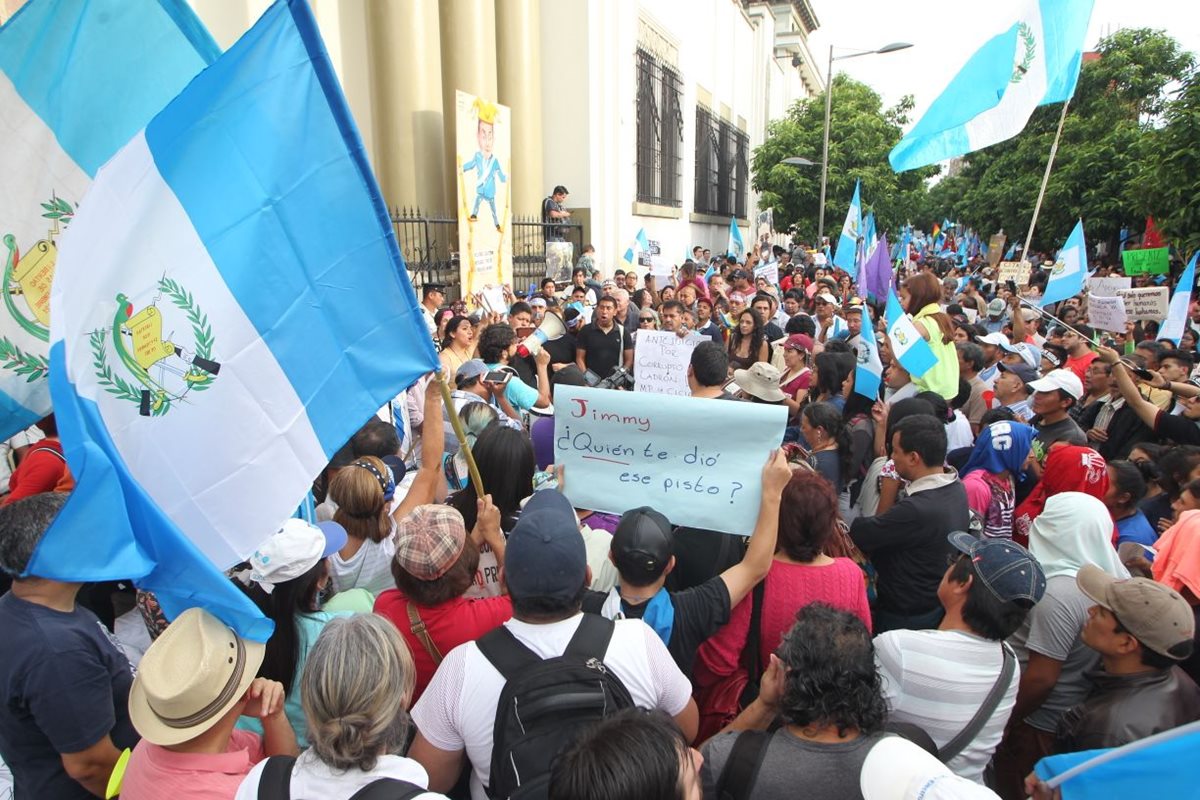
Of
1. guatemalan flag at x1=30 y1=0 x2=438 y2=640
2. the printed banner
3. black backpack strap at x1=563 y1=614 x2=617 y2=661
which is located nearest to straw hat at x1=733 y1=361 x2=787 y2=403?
guatemalan flag at x1=30 y1=0 x2=438 y2=640

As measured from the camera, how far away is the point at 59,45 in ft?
9.07

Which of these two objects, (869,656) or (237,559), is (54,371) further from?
(869,656)

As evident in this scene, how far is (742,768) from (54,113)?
328 cm

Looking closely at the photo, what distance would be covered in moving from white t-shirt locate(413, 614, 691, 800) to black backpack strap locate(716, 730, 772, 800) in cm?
24

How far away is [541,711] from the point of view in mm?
1668

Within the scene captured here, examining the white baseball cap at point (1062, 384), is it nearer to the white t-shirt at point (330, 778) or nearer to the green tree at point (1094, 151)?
the white t-shirt at point (330, 778)

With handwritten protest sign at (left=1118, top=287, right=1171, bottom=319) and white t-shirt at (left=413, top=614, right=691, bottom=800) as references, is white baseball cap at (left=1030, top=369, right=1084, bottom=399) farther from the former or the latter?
handwritten protest sign at (left=1118, top=287, right=1171, bottom=319)

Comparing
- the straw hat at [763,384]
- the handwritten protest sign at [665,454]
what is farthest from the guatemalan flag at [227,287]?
the straw hat at [763,384]

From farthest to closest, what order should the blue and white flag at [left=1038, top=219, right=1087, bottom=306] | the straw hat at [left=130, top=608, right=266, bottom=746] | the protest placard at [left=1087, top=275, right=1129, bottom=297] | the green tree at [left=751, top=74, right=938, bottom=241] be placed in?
1. the green tree at [left=751, top=74, right=938, bottom=241]
2. the blue and white flag at [left=1038, top=219, right=1087, bottom=306]
3. the protest placard at [left=1087, top=275, right=1129, bottom=297]
4. the straw hat at [left=130, top=608, right=266, bottom=746]

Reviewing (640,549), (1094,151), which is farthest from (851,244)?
(1094,151)

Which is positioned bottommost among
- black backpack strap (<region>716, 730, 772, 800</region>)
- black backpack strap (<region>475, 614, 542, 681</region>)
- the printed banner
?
black backpack strap (<region>716, 730, 772, 800</region>)

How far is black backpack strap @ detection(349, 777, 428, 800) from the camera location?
1.51m

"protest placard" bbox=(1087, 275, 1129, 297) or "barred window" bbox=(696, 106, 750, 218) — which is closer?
"protest placard" bbox=(1087, 275, 1129, 297)

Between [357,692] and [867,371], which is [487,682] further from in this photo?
[867,371]
